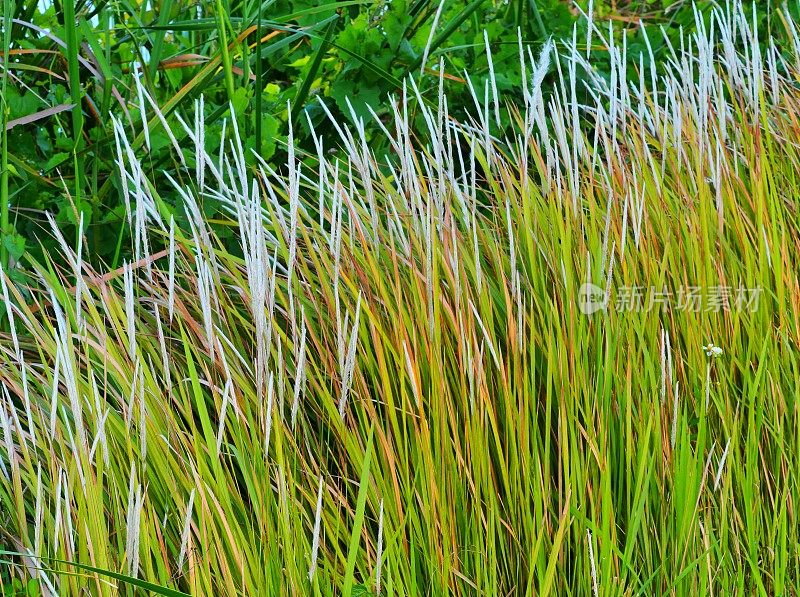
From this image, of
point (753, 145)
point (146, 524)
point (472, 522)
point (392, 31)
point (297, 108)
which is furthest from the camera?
point (392, 31)

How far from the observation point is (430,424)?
1.53 meters

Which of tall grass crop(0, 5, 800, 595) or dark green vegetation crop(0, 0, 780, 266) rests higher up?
dark green vegetation crop(0, 0, 780, 266)

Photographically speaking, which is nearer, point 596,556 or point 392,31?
point 596,556

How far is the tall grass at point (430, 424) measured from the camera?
4.28 feet

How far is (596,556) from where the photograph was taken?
139 cm

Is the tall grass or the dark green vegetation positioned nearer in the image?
the tall grass

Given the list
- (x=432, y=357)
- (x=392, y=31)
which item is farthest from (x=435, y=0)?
(x=432, y=357)

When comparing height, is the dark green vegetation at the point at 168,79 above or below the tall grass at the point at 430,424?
above

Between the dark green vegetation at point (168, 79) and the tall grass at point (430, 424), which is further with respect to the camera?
the dark green vegetation at point (168, 79)

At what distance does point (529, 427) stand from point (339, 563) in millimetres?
370

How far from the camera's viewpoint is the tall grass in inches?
51.4

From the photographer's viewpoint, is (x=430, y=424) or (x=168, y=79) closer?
(x=430, y=424)

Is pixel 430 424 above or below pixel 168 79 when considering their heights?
below

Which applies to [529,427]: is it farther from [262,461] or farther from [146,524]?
[146,524]
